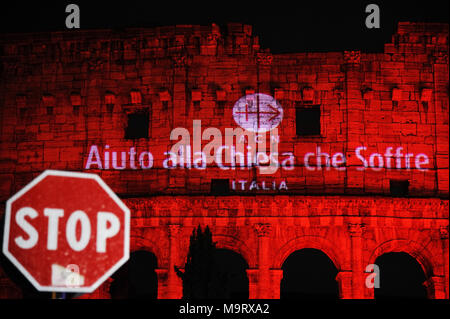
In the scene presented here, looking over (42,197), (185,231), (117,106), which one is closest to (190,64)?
(117,106)

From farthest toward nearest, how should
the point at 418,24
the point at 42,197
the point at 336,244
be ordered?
the point at 418,24, the point at 336,244, the point at 42,197

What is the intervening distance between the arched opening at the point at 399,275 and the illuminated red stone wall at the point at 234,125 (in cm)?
654

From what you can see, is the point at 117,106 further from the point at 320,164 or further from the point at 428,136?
the point at 428,136

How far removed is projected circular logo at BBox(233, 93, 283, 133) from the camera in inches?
1220

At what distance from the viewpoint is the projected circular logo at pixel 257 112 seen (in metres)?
31.0

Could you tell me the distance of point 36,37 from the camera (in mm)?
32781

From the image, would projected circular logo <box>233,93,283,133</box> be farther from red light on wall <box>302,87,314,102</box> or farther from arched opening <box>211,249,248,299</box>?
arched opening <box>211,249,248,299</box>

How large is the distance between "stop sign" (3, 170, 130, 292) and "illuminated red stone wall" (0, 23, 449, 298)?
19.6m

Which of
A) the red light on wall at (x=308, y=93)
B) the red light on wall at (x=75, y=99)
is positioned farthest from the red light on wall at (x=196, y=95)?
the red light on wall at (x=75, y=99)

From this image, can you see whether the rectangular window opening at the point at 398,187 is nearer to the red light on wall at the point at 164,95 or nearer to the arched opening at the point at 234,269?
the arched opening at the point at 234,269

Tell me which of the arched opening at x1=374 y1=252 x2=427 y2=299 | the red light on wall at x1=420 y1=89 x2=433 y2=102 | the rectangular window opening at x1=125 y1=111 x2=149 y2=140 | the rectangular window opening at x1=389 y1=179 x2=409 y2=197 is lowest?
the arched opening at x1=374 y1=252 x2=427 y2=299

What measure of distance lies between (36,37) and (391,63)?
16.5 metres

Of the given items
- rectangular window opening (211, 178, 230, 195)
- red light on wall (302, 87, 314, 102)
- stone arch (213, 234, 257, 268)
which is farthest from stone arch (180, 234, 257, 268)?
red light on wall (302, 87, 314, 102)

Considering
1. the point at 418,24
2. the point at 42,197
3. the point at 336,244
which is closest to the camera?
the point at 42,197
